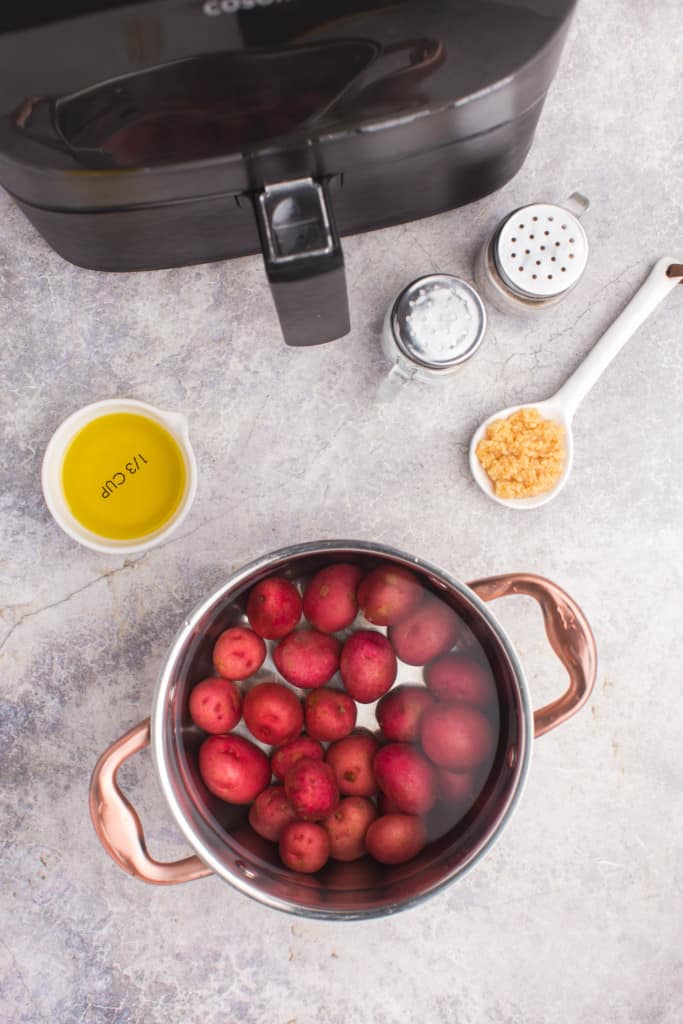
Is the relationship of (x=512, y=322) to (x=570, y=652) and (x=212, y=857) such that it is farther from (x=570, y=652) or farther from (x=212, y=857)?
(x=212, y=857)

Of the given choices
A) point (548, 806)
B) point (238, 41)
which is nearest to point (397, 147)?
point (238, 41)

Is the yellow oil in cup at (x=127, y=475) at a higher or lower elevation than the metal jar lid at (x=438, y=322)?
lower

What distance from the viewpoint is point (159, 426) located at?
2.14 feet

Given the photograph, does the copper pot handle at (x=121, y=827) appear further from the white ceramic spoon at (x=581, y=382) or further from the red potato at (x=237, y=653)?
the white ceramic spoon at (x=581, y=382)

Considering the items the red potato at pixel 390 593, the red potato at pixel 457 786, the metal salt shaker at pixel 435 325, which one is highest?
the metal salt shaker at pixel 435 325

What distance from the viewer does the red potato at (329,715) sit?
0.61 m

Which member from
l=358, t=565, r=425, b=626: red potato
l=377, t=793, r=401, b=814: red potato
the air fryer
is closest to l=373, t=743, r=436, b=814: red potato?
l=377, t=793, r=401, b=814: red potato

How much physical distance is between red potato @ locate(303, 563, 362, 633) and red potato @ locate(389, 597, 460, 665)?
43mm

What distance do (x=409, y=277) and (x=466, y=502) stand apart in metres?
0.20

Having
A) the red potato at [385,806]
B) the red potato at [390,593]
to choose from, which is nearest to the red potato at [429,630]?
the red potato at [390,593]

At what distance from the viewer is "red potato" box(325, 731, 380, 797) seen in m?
0.60

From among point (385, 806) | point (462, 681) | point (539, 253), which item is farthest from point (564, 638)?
point (539, 253)

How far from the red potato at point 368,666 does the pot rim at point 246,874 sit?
96 millimetres

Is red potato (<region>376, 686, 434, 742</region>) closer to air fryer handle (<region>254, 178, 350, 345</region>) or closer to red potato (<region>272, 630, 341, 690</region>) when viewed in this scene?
red potato (<region>272, 630, 341, 690</region>)
